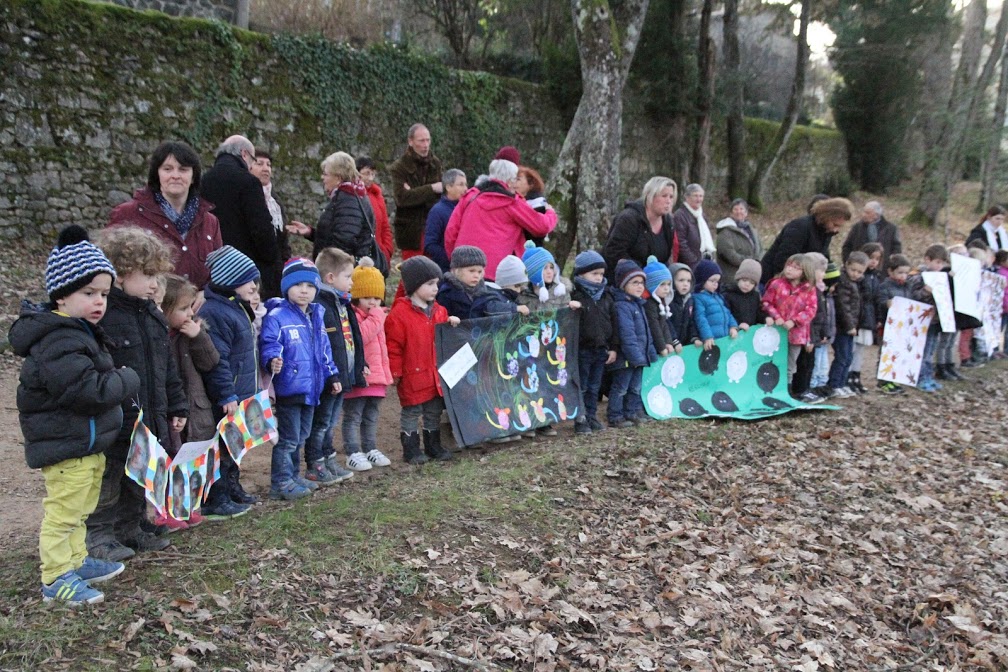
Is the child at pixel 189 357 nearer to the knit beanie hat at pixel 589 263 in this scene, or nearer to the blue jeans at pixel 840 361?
the knit beanie hat at pixel 589 263

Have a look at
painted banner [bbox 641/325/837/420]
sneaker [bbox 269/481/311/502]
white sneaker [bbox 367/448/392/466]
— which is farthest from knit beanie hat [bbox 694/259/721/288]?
sneaker [bbox 269/481/311/502]

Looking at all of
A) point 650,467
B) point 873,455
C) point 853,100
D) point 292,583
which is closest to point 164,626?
point 292,583

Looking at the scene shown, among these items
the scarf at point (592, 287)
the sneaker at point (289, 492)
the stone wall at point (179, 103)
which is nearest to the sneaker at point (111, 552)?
the sneaker at point (289, 492)

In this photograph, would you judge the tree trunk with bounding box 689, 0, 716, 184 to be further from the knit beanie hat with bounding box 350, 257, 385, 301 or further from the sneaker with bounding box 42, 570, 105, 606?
the sneaker with bounding box 42, 570, 105, 606

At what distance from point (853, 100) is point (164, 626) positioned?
31.3 meters

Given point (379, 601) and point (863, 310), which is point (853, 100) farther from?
point (379, 601)

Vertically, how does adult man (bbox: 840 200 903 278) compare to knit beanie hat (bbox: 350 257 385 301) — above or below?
above

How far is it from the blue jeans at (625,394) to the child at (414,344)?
7.03 ft

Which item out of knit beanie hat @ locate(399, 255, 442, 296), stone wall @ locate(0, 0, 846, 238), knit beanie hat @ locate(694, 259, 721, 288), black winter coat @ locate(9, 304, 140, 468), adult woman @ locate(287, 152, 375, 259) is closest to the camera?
black winter coat @ locate(9, 304, 140, 468)

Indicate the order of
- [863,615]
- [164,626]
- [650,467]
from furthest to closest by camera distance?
1. [650,467]
2. [863,615]
3. [164,626]

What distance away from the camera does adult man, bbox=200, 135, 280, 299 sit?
262 inches

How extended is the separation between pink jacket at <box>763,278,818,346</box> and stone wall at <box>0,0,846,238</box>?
9081 millimetres

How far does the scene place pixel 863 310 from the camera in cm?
1018

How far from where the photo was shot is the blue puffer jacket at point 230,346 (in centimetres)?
516
